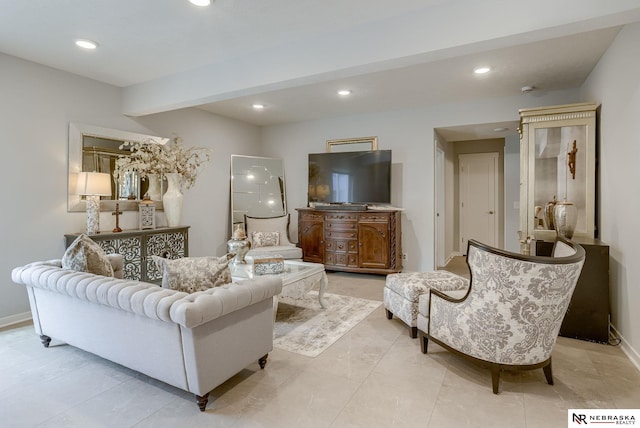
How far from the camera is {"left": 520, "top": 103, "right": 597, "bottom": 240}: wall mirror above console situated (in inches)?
133

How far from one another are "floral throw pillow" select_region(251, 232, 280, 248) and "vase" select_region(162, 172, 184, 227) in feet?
3.90

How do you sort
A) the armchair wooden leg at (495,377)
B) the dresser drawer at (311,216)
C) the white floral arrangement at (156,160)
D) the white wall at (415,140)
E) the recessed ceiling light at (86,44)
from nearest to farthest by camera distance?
the armchair wooden leg at (495,377)
the recessed ceiling light at (86,44)
the white floral arrangement at (156,160)
the white wall at (415,140)
the dresser drawer at (311,216)

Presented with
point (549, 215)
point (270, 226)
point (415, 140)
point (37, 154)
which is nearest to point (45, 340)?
point (37, 154)

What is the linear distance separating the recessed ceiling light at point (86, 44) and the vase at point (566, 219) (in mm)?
4470

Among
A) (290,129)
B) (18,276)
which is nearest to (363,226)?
(290,129)

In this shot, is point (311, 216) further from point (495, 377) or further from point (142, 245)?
point (495, 377)

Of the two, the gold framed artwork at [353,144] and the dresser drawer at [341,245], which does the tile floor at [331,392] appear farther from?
the gold framed artwork at [353,144]

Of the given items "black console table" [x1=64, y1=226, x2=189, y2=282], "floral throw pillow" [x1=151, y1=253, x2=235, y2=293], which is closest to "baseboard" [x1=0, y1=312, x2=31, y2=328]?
"black console table" [x1=64, y1=226, x2=189, y2=282]

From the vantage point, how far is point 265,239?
5289 mm

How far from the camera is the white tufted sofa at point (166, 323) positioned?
1831 millimetres

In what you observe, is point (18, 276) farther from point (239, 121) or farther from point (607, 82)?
point (607, 82)

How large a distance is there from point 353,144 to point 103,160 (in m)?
3.55

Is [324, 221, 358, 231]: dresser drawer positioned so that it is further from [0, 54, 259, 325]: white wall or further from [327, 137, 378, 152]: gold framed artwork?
[0, 54, 259, 325]: white wall

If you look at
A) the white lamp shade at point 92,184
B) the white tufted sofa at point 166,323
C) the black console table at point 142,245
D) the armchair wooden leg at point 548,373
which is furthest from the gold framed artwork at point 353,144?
the armchair wooden leg at point 548,373
